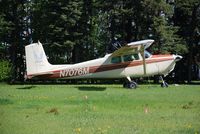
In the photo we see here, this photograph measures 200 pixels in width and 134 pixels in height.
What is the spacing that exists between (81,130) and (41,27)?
41.8 m

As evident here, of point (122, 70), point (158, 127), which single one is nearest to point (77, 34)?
point (122, 70)

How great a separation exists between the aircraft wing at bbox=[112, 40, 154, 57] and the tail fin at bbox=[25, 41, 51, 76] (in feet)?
16.3

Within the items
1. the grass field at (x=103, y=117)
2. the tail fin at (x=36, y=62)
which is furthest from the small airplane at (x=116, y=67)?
the grass field at (x=103, y=117)

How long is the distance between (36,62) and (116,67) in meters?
5.55

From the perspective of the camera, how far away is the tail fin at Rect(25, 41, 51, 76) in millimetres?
30016

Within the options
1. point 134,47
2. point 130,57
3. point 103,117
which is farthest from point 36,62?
point 103,117

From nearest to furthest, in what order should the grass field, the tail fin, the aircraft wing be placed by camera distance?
the grass field
the aircraft wing
the tail fin

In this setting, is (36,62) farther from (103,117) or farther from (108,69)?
(103,117)

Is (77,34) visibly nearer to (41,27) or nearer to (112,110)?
(41,27)

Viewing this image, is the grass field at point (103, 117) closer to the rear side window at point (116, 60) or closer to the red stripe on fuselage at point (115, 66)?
the red stripe on fuselage at point (115, 66)

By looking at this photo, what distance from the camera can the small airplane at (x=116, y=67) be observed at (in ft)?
95.6

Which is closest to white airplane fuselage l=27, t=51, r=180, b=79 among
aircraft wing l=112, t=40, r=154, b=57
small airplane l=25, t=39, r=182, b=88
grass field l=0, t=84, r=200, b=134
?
small airplane l=25, t=39, r=182, b=88

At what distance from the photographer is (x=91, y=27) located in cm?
5441

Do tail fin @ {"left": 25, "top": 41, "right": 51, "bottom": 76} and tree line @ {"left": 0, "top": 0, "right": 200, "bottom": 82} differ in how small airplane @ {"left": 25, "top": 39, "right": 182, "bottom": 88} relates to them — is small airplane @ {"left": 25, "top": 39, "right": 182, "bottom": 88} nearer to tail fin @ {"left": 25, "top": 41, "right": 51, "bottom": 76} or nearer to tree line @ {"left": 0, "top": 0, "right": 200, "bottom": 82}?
tail fin @ {"left": 25, "top": 41, "right": 51, "bottom": 76}
